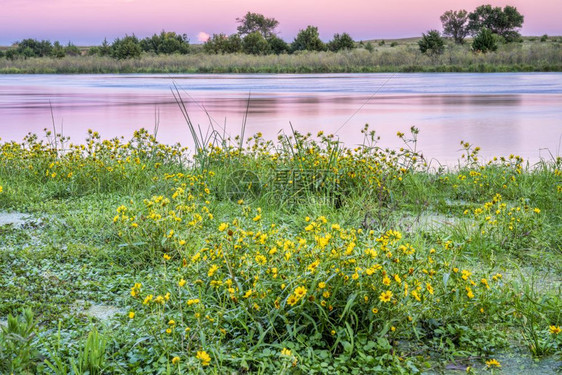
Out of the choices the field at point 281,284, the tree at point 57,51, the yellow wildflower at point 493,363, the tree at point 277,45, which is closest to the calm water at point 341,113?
the field at point 281,284

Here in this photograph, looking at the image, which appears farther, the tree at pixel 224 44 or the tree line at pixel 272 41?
the tree at pixel 224 44

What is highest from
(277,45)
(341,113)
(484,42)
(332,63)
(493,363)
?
(277,45)

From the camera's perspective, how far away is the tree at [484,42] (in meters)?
34.0

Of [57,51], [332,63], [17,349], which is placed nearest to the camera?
[17,349]

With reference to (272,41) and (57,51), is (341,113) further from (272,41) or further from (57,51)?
(57,51)

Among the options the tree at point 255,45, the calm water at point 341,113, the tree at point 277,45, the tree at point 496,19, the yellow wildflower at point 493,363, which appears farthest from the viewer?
the tree at point 496,19

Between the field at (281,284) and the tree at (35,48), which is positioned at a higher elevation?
the tree at (35,48)

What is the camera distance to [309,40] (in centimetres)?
4312

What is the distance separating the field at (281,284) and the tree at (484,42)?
102 ft

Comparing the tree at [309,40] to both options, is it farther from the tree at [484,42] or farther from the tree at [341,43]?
the tree at [484,42]

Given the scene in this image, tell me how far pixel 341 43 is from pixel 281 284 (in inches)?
1630

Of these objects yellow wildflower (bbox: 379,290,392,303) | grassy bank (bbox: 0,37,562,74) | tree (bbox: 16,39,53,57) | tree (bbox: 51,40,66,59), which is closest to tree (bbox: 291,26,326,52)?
grassy bank (bbox: 0,37,562,74)

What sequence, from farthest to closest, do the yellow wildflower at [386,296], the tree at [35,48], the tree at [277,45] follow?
the tree at [35,48] → the tree at [277,45] → the yellow wildflower at [386,296]

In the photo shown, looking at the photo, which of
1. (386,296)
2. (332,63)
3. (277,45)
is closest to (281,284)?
(386,296)
